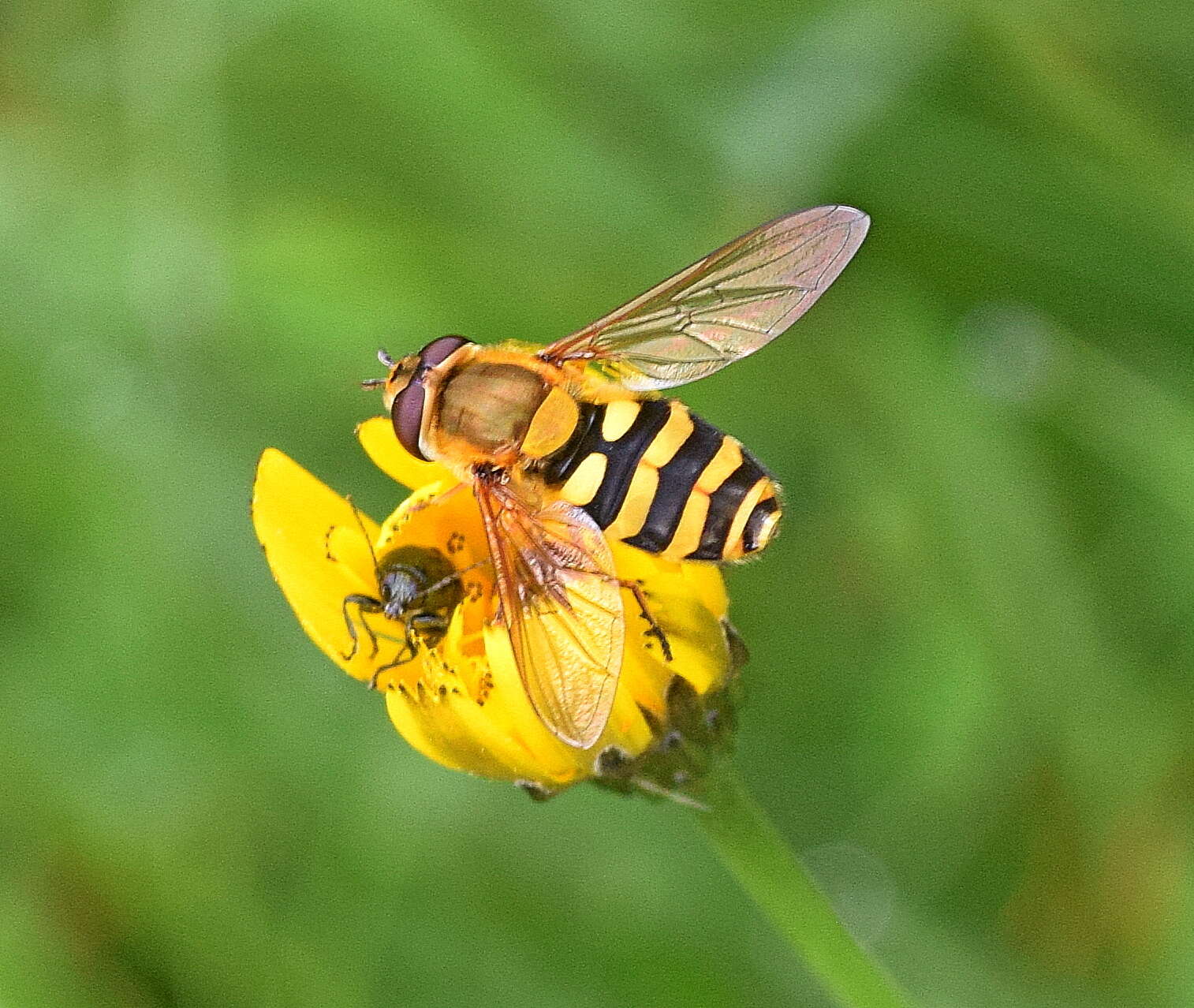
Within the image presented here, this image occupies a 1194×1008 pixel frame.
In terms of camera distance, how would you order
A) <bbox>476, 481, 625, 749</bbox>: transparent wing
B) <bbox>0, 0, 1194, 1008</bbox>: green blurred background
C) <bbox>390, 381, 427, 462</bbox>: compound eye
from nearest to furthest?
<bbox>476, 481, 625, 749</bbox>: transparent wing
<bbox>390, 381, 427, 462</bbox>: compound eye
<bbox>0, 0, 1194, 1008</bbox>: green blurred background

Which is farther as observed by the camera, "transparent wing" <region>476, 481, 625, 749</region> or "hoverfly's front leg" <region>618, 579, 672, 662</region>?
"hoverfly's front leg" <region>618, 579, 672, 662</region>

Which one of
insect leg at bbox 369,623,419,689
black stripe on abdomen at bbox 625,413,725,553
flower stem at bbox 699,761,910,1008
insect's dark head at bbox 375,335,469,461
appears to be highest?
insect's dark head at bbox 375,335,469,461

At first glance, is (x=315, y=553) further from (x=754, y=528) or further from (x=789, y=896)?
(x=789, y=896)

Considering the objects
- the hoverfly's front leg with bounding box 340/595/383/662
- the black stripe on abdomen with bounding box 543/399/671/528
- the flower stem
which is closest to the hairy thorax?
the black stripe on abdomen with bounding box 543/399/671/528

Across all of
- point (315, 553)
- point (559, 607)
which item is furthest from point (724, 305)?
point (315, 553)

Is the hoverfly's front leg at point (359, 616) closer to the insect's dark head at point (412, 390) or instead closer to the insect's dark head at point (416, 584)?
the insect's dark head at point (416, 584)

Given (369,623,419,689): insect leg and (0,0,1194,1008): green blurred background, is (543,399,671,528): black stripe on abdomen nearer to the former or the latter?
(369,623,419,689): insect leg

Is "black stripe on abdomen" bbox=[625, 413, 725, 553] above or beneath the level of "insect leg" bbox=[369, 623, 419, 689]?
beneath

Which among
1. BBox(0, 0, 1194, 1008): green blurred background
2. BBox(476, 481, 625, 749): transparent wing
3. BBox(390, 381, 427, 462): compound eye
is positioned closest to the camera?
BBox(476, 481, 625, 749): transparent wing
